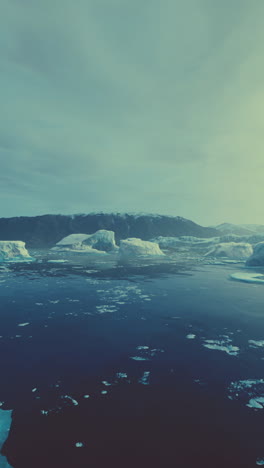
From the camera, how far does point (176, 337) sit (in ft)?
35.2

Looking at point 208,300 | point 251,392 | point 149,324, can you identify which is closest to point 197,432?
point 251,392

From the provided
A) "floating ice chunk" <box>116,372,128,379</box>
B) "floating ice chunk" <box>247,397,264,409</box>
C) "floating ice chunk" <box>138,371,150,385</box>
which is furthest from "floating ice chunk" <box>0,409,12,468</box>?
"floating ice chunk" <box>247,397,264,409</box>

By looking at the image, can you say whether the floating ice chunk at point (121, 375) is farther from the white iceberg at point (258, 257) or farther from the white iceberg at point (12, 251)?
the white iceberg at point (12, 251)

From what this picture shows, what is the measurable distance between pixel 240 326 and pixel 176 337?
12.6ft

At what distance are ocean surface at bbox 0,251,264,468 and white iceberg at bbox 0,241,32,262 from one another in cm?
4392

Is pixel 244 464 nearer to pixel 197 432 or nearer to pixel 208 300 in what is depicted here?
pixel 197 432

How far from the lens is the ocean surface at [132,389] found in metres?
4.84

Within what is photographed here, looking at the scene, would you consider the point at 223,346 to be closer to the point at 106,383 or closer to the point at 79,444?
the point at 106,383

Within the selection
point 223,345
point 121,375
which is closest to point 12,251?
point 121,375

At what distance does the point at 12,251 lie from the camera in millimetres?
54250

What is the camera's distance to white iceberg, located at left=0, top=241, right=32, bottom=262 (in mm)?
52719

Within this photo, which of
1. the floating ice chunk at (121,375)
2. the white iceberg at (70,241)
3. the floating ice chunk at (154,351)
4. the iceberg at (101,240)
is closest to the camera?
the floating ice chunk at (121,375)

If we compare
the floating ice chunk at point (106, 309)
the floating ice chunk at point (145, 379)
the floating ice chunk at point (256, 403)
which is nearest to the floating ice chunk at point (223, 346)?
the floating ice chunk at point (256, 403)

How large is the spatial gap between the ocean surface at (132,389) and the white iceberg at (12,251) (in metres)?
43.9
